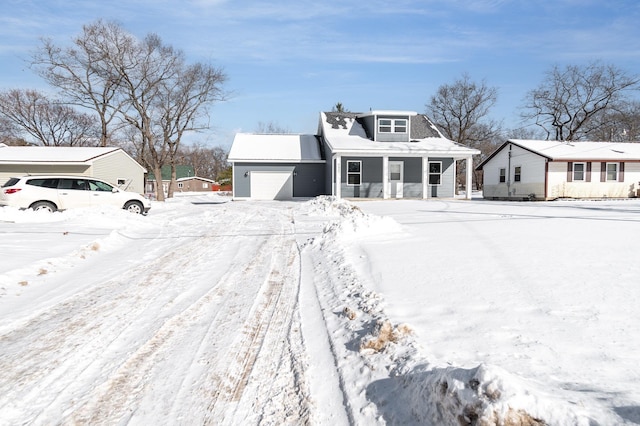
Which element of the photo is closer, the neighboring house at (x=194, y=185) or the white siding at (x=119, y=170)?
the white siding at (x=119, y=170)

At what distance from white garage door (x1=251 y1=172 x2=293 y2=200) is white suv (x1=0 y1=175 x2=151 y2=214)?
1090cm

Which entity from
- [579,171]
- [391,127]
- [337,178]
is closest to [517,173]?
[579,171]

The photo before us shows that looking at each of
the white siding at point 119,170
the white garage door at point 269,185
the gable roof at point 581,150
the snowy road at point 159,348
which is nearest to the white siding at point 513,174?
the gable roof at point 581,150

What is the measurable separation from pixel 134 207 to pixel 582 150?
2575 centimetres

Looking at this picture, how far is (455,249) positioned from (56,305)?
5.98m

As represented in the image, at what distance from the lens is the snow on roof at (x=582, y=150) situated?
22.8m

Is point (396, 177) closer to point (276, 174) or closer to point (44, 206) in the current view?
point (276, 174)

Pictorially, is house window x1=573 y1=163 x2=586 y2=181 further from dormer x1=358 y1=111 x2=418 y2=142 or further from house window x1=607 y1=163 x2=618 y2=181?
dormer x1=358 y1=111 x2=418 y2=142

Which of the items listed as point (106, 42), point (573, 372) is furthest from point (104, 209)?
point (106, 42)

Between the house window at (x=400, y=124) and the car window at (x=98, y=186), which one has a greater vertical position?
the house window at (x=400, y=124)

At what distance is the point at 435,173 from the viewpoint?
23.9 meters

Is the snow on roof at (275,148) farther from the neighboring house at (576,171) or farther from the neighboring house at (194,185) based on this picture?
the neighboring house at (194,185)

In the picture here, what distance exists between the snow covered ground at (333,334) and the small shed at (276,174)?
18109 millimetres

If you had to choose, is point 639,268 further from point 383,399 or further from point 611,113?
point 611,113
